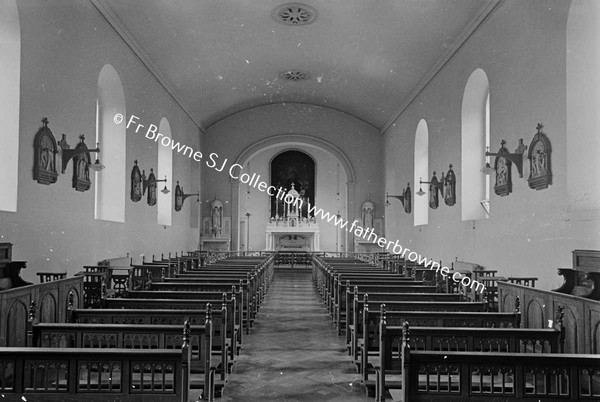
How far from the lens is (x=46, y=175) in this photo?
8773 mm

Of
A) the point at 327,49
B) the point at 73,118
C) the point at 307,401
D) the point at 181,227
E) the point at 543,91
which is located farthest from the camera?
the point at 181,227

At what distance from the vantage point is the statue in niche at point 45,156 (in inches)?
334

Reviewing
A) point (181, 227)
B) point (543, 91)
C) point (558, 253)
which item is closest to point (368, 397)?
point (558, 253)

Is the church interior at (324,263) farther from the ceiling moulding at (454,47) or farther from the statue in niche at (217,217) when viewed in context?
the statue in niche at (217,217)

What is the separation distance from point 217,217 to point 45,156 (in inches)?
513

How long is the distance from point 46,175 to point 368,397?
6022mm

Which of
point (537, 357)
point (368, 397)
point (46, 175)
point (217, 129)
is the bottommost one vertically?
point (368, 397)

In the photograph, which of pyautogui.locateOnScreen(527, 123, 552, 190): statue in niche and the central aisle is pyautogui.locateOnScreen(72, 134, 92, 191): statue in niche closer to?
the central aisle

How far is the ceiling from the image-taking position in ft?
38.6

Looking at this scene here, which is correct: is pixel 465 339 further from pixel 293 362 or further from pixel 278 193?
pixel 278 193

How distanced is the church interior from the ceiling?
73 millimetres

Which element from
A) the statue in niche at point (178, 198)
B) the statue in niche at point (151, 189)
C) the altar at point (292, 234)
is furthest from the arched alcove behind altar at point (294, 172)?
the statue in niche at point (151, 189)

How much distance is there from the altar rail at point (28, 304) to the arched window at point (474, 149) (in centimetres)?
843

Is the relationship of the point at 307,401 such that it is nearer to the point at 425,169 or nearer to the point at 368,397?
the point at 368,397
